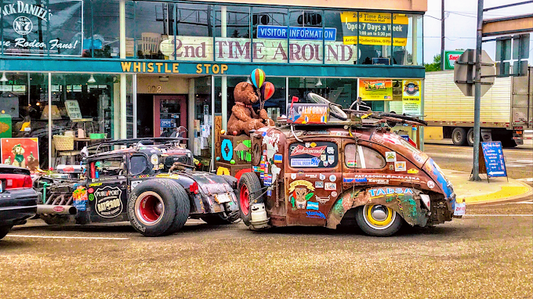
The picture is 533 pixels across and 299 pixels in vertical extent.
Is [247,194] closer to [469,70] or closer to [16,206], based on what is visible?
[16,206]

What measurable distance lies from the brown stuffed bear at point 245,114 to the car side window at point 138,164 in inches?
268

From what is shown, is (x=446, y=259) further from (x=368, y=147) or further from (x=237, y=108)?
(x=237, y=108)

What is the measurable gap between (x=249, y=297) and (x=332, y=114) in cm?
462

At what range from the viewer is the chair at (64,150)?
18.5m

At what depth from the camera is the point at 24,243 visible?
9945mm

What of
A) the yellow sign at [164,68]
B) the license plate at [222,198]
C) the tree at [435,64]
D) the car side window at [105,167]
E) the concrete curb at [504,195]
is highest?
the tree at [435,64]

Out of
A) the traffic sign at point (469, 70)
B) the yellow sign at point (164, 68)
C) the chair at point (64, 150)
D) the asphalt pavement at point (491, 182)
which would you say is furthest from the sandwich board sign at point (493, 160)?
the chair at point (64, 150)

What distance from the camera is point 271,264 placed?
815cm

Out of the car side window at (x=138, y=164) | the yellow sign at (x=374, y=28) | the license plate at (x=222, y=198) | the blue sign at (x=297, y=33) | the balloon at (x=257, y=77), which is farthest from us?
the yellow sign at (x=374, y=28)

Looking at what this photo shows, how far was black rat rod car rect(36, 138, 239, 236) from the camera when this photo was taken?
33.7ft

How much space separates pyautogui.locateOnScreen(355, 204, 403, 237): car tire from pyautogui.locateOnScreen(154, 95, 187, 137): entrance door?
12211 millimetres

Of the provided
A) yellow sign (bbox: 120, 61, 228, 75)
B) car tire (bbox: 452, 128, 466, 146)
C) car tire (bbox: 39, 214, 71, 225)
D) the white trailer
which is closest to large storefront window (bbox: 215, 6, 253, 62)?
yellow sign (bbox: 120, 61, 228, 75)

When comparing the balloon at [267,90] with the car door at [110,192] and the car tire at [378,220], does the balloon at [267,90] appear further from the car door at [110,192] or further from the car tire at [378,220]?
the car tire at [378,220]

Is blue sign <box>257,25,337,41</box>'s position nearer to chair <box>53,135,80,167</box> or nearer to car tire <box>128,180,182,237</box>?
chair <box>53,135,80,167</box>
